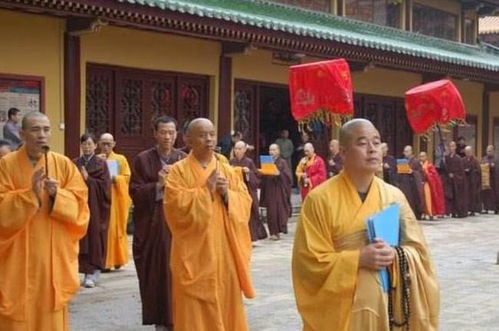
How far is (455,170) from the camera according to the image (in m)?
18.3

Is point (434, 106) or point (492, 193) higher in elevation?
point (434, 106)

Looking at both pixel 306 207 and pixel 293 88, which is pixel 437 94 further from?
pixel 306 207

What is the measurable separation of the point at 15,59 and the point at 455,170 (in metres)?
9.85

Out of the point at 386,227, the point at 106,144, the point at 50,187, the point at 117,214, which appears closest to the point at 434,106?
the point at 106,144

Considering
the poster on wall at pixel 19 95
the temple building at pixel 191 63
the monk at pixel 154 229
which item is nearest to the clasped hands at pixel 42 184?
the monk at pixel 154 229

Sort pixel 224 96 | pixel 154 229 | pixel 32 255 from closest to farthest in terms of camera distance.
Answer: pixel 32 255 < pixel 154 229 < pixel 224 96

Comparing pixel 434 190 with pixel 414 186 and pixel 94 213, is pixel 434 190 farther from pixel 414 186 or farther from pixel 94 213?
pixel 94 213

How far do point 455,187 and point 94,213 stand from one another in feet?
35.5

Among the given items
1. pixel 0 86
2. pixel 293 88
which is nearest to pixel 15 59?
pixel 0 86

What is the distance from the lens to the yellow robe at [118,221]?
32.1ft

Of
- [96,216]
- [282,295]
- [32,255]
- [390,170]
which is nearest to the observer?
[32,255]

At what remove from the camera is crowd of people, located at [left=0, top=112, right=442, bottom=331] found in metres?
3.80

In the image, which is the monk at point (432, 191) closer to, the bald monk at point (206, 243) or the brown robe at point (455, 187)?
the brown robe at point (455, 187)

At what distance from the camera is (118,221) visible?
1008cm
